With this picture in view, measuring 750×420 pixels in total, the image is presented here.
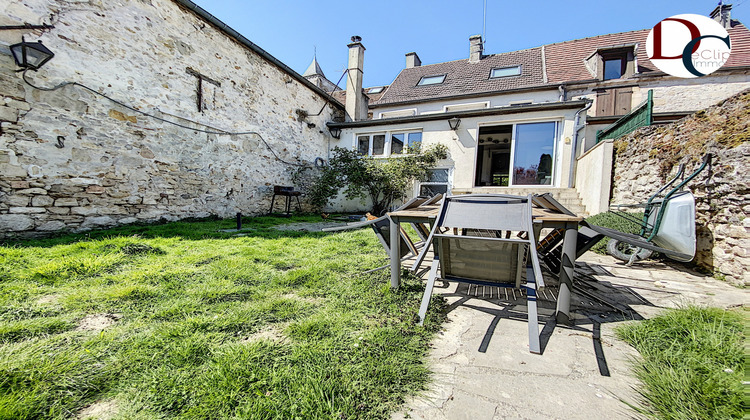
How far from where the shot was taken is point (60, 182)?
184 inches

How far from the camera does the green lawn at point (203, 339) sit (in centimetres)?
119

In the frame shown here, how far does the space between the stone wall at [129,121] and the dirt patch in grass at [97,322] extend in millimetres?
4236

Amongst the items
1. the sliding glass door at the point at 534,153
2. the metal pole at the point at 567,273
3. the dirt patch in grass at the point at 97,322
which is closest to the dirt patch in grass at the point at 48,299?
the dirt patch in grass at the point at 97,322

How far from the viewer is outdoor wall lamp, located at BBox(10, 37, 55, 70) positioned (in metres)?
4.07

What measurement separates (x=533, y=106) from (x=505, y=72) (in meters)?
5.66

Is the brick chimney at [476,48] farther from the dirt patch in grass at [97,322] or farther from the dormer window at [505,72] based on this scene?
the dirt patch in grass at [97,322]

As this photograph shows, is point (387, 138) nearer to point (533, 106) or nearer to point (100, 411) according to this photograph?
point (533, 106)

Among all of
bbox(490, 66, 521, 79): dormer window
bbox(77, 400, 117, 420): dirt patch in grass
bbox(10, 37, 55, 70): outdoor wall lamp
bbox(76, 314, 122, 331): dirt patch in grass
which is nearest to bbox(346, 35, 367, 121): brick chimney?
bbox(490, 66, 521, 79): dormer window

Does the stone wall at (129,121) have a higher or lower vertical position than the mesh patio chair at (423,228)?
higher

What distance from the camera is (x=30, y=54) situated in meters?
4.11

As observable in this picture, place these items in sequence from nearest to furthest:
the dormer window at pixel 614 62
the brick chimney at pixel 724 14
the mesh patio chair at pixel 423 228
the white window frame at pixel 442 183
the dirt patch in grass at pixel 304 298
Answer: the dirt patch in grass at pixel 304 298
the mesh patio chair at pixel 423 228
the white window frame at pixel 442 183
the dormer window at pixel 614 62
the brick chimney at pixel 724 14

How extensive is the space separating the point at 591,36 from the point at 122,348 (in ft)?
62.8

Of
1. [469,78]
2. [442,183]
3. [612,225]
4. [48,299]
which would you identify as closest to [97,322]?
[48,299]

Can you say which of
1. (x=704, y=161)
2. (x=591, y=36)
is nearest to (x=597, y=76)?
(x=591, y=36)
